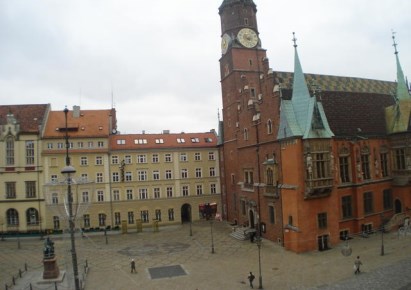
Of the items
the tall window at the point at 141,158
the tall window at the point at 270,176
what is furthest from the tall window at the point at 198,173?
the tall window at the point at 270,176

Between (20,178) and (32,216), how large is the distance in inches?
210

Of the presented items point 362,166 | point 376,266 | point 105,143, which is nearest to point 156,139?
point 105,143

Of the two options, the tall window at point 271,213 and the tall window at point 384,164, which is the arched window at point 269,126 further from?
the tall window at point 384,164

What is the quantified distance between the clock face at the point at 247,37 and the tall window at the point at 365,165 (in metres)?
20.7

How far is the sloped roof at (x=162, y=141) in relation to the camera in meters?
54.1

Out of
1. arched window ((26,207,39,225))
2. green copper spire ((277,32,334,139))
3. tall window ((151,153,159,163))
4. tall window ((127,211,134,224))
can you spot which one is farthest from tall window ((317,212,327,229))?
arched window ((26,207,39,225))

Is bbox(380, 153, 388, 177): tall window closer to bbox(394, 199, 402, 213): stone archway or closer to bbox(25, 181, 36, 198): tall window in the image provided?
bbox(394, 199, 402, 213): stone archway

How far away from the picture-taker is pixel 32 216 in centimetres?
4981

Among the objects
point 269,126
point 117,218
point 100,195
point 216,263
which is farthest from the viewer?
point 117,218

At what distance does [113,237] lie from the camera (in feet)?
154

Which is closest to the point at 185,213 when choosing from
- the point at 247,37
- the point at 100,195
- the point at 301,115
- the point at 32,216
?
the point at 100,195

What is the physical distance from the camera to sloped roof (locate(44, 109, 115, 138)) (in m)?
51.4

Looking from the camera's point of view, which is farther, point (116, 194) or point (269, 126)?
point (116, 194)

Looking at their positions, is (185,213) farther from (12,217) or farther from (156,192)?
(12,217)
